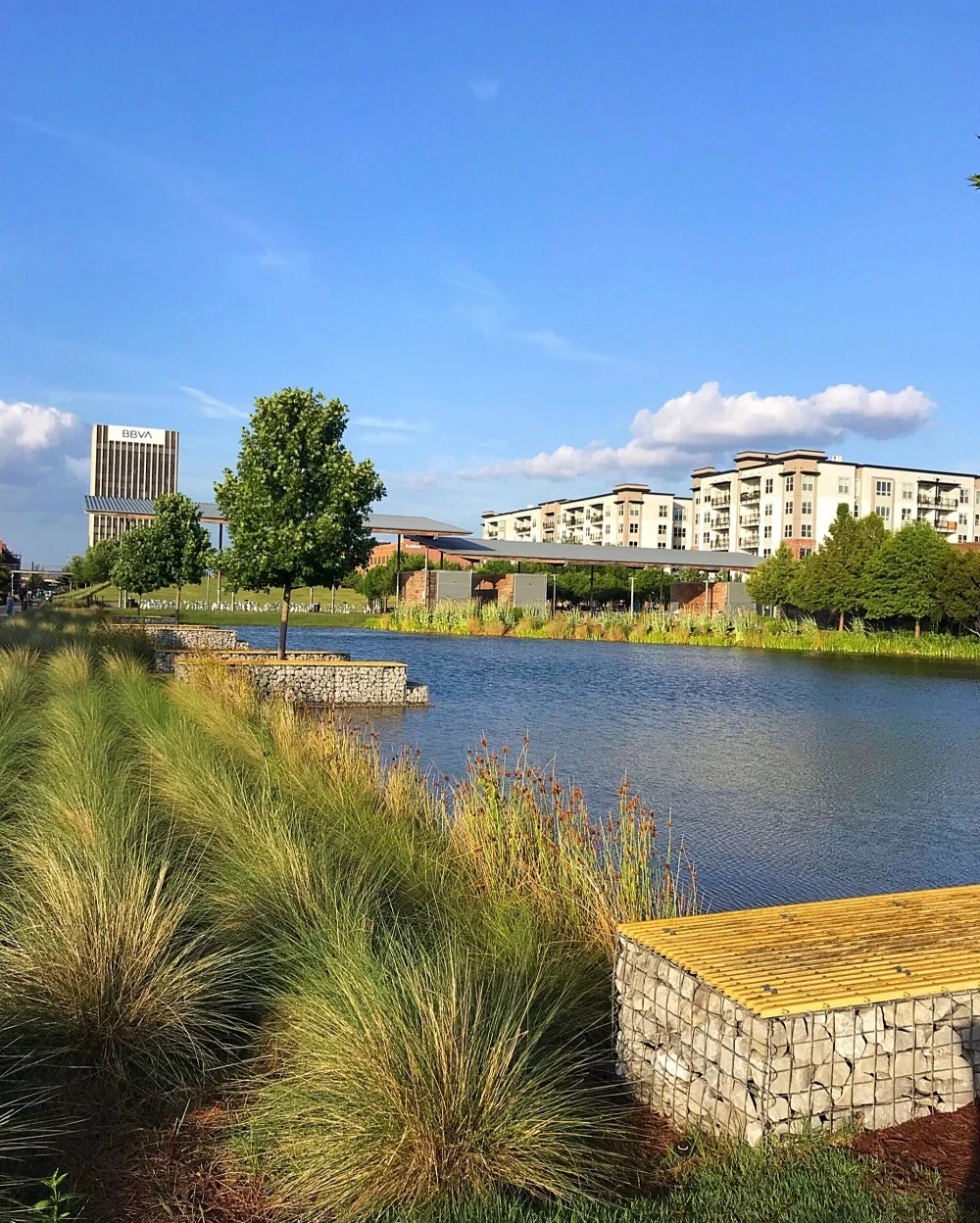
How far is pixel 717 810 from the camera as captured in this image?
870cm

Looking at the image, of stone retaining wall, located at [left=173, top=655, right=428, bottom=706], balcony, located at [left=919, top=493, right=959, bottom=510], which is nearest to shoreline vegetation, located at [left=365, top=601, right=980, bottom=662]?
stone retaining wall, located at [left=173, top=655, right=428, bottom=706]

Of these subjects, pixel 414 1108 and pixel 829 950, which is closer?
pixel 414 1108

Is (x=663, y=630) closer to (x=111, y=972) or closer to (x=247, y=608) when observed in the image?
(x=247, y=608)

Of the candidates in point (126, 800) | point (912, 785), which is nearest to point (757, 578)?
point (912, 785)

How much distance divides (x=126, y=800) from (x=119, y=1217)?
272cm

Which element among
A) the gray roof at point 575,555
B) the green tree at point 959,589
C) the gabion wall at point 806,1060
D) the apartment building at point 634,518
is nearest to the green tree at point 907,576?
the green tree at point 959,589

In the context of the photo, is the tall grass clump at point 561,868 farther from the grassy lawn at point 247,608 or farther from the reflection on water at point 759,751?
the grassy lawn at point 247,608

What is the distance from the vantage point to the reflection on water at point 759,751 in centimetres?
725

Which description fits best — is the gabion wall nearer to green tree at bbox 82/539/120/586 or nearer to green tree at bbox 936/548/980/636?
green tree at bbox 936/548/980/636

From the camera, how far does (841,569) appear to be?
41.5 meters

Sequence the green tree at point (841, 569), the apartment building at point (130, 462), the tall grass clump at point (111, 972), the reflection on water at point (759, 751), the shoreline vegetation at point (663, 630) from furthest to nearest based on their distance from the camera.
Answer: the apartment building at point (130, 462)
the green tree at point (841, 569)
the shoreline vegetation at point (663, 630)
the reflection on water at point (759, 751)
the tall grass clump at point (111, 972)

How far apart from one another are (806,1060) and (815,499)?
69673mm

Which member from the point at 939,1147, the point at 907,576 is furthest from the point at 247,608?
the point at 939,1147

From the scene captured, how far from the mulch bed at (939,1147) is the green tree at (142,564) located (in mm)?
29700
